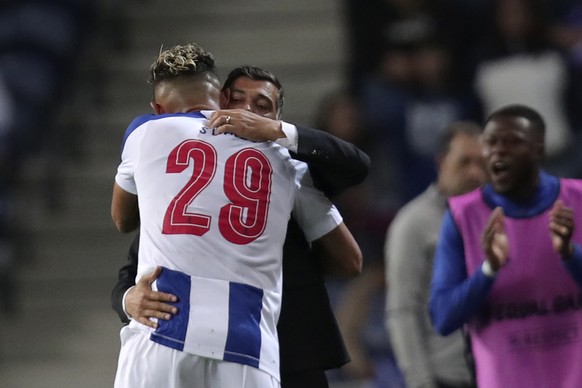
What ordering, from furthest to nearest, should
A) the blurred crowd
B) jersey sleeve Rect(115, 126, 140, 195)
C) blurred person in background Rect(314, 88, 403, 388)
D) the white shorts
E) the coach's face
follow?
1. the blurred crowd
2. blurred person in background Rect(314, 88, 403, 388)
3. the coach's face
4. jersey sleeve Rect(115, 126, 140, 195)
5. the white shorts

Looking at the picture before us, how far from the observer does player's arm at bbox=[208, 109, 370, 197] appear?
409 cm

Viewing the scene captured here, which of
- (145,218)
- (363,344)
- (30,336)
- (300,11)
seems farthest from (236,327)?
(300,11)

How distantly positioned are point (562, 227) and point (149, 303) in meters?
1.27

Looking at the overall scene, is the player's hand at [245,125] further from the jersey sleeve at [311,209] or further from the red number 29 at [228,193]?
the jersey sleeve at [311,209]

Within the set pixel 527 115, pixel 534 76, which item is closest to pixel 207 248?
pixel 527 115

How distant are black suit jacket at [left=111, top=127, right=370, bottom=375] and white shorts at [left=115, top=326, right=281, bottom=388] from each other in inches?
10.9

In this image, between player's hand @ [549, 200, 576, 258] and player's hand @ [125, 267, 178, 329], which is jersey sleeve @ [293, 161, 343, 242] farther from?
player's hand @ [549, 200, 576, 258]

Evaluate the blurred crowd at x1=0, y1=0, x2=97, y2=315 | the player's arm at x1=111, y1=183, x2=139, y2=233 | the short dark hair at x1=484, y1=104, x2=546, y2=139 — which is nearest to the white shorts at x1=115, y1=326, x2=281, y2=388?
the player's arm at x1=111, y1=183, x2=139, y2=233

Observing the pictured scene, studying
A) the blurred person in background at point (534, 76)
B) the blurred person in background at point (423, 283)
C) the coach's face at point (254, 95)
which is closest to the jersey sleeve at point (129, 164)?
the coach's face at point (254, 95)

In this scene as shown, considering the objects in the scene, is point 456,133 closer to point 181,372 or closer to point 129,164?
point 129,164

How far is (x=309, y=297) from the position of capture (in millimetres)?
4371

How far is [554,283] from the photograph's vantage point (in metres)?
4.54

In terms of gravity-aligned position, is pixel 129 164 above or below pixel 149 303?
above

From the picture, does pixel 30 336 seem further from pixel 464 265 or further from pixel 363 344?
pixel 464 265
